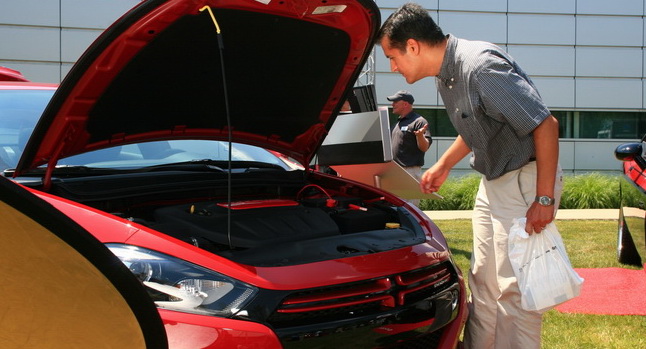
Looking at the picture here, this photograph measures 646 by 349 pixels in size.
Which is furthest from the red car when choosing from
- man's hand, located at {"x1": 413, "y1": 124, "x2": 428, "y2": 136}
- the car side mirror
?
man's hand, located at {"x1": 413, "y1": 124, "x2": 428, "y2": 136}

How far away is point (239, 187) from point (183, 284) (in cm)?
116

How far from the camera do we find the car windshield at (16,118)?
9.14 feet

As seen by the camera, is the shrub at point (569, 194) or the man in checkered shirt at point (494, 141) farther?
the shrub at point (569, 194)

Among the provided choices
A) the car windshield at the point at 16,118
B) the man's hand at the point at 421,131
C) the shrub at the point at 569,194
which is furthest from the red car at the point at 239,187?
the shrub at the point at 569,194

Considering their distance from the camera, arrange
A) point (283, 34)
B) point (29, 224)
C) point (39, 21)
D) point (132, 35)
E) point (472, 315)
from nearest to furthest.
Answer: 1. point (29, 224)
2. point (132, 35)
3. point (283, 34)
4. point (472, 315)
5. point (39, 21)

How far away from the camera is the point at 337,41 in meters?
3.01

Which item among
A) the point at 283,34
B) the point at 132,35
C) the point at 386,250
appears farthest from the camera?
the point at 283,34

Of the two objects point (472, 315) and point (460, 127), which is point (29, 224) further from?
point (472, 315)

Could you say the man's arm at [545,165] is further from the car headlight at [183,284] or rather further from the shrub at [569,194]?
the shrub at [569,194]

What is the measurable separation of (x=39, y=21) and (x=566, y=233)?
10639 mm

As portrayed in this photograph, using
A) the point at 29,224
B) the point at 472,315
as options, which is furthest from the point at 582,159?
the point at 29,224

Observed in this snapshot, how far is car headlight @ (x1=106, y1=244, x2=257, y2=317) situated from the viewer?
1.96 meters

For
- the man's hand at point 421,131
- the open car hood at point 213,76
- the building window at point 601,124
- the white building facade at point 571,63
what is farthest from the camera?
the building window at point 601,124

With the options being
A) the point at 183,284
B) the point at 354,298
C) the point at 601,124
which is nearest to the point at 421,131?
the point at 354,298
